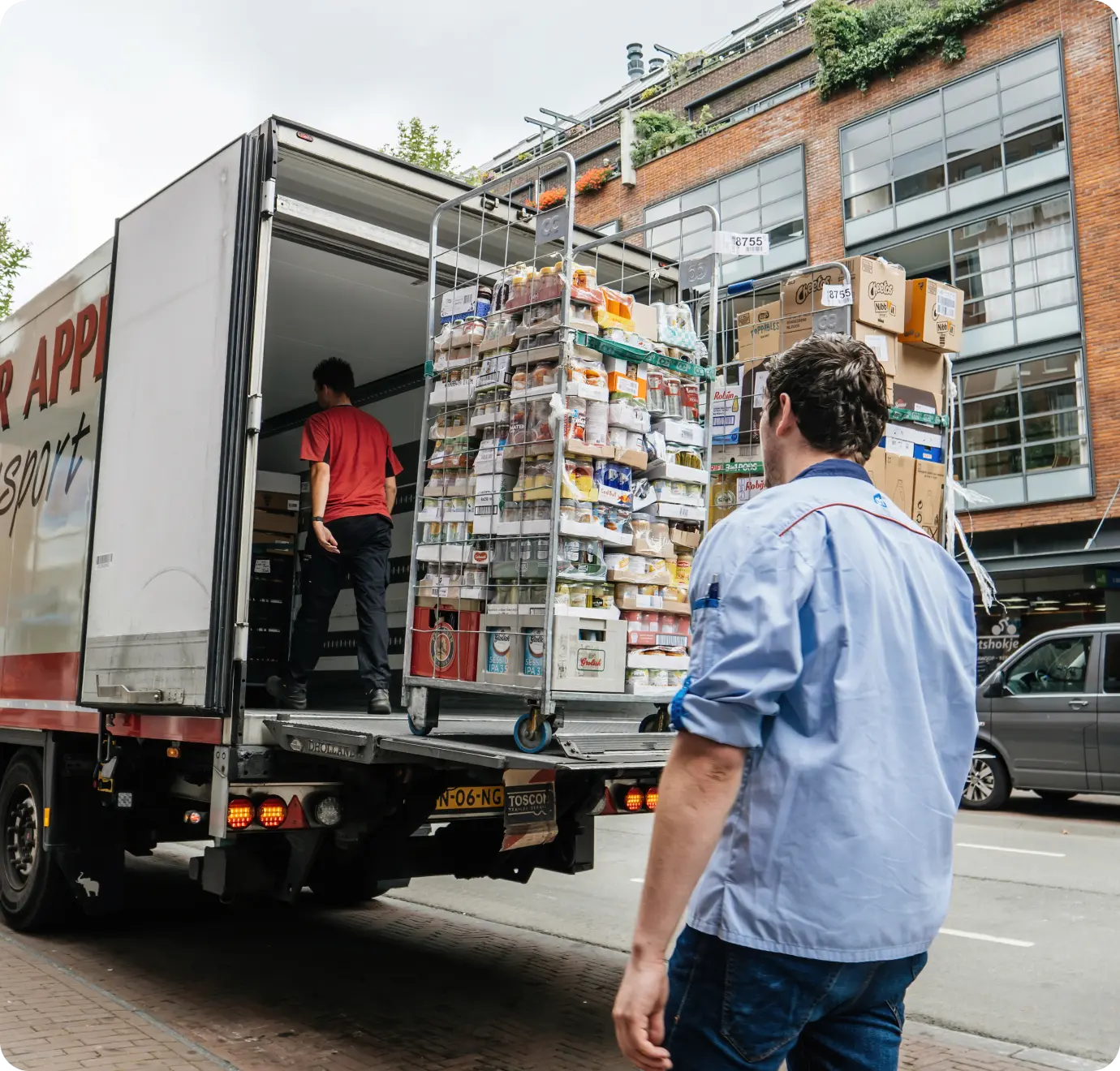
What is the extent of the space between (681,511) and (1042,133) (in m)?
19.8

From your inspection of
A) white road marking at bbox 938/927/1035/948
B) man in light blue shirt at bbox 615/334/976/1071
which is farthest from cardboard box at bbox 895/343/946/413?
man in light blue shirt at bbox 615/334/976/1071

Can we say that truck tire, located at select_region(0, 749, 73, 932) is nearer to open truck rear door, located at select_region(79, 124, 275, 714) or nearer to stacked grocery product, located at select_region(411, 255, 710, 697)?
open truck rear door, located at select_region(79, 124, 275, 714)

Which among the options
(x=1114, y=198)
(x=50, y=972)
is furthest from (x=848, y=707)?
(x=1114, y=198)

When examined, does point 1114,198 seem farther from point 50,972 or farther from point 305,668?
point 50,972

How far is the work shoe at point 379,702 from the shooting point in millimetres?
5855

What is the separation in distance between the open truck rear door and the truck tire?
1.13 m

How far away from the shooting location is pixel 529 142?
125 ft

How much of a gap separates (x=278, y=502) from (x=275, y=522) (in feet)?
0.65

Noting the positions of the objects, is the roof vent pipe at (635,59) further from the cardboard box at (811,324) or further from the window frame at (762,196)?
the cardboard box at (811,324)

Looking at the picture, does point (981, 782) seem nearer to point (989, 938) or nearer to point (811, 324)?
point (989, 938)

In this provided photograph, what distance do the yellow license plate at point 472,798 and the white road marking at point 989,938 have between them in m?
3.48

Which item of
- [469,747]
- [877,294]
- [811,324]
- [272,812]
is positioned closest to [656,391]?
[811,324]

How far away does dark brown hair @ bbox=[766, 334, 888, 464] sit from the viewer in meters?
2.12

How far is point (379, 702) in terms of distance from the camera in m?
5.87
